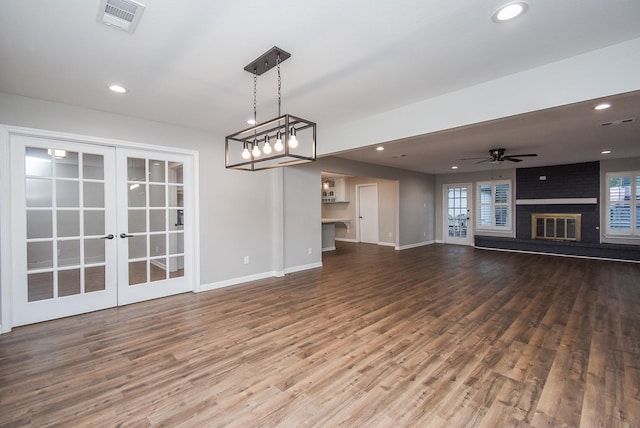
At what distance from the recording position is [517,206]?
8578 millimetres

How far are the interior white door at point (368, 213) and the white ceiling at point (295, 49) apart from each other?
251 inches

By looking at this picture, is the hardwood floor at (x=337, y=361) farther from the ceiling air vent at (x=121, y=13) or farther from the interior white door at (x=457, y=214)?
the interior white door at (x=457, y=214)

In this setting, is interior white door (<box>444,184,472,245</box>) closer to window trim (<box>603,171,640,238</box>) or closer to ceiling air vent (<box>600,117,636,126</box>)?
window trim (<box>603,171,640,238</box>)

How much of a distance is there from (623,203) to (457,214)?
3933 millimetres

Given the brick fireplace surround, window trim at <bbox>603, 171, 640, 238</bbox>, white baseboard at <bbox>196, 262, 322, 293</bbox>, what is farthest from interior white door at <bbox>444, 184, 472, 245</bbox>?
white baseboard at <bbox>196, 262, 322, 293</bbox>

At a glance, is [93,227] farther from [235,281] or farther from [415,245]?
[415,245]

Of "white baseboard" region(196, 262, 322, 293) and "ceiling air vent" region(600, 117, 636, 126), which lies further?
"white baseboard" region(196, 262, 322, 293)

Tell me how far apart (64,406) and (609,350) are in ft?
14.3

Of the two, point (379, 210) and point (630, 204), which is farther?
point (379, 210)

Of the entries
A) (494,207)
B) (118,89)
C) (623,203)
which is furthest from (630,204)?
(118,89)

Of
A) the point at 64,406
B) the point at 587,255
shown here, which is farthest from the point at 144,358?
the point at 587,255

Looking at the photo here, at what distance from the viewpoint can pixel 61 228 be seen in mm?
3434

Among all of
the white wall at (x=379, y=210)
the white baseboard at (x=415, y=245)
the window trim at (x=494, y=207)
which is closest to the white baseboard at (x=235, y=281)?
the white baseboard at (x=415, y=245)

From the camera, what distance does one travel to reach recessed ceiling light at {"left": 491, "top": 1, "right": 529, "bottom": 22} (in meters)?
1.75
